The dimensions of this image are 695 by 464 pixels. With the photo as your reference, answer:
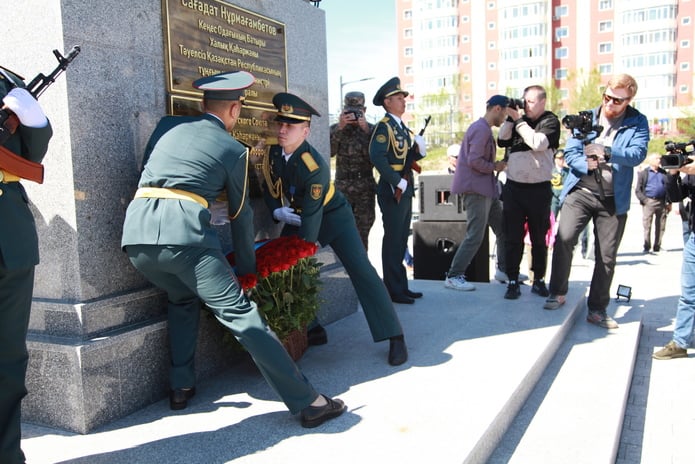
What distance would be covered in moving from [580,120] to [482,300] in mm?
1898

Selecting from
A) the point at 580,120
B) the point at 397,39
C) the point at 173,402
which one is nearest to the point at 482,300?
the point at 580,120

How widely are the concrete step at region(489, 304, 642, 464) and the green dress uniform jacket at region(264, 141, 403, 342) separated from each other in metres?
1.06

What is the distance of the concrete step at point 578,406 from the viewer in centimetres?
312

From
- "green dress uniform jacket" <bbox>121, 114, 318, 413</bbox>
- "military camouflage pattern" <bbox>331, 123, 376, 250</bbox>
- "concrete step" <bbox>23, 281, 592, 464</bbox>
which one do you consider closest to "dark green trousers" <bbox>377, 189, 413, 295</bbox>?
"military camouflage pattern" <bbox>331, 123, 376, 250</bbox>

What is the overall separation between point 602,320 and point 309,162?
321cm

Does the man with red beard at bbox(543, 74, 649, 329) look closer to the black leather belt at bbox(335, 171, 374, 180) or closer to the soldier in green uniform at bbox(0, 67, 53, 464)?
the black leather belt at bbox(335, 171, 374, 180)

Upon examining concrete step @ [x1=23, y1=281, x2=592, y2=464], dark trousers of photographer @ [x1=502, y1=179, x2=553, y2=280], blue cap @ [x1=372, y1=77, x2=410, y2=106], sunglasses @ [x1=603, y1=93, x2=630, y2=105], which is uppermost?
blue cap @ [x1=372, y1=77, x2=410, y2=106]

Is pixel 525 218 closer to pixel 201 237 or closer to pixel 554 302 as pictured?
pixel 554 302

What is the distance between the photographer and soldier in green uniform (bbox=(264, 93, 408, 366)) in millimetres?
3918

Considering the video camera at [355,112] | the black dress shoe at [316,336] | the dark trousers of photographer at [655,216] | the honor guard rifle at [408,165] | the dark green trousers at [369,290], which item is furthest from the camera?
the dark trousers of photographer at [655,216]

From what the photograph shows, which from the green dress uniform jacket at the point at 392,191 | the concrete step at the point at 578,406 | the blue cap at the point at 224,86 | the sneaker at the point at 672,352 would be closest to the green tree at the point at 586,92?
the green dress uniform jacket at the point at 392,191

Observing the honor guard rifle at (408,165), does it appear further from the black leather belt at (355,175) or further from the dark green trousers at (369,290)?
the dark green trousers at (369,290)

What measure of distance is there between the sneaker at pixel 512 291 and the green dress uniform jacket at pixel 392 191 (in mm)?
1018

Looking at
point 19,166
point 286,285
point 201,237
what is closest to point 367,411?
point 286,285
